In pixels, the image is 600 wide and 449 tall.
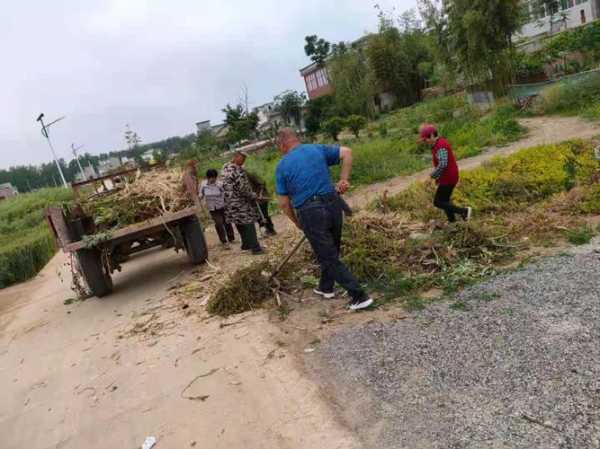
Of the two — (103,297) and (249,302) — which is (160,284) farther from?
(249,302)

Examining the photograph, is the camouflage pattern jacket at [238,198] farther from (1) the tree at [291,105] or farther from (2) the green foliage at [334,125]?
(1) the tree at [291,105]

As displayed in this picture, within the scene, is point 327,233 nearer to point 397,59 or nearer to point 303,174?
point 303,174

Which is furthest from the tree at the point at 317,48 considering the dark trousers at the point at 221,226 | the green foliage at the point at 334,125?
the dark trousers at the point at 221,226

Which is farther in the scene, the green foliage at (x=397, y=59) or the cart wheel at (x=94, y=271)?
the green foliage at (x=397, y=59)

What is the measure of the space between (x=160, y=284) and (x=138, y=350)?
256 centimetres

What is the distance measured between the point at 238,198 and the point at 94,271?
2358 mm

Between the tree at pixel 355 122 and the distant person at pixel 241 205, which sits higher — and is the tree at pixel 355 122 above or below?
above

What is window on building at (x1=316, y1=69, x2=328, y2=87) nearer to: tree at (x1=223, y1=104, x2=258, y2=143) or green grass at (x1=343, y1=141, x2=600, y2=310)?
tree at (x1=223, y1=104, x2=258, y2=143)

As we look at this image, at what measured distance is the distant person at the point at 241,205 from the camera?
7648 millimetres

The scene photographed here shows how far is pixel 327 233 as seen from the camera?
4.61 meters

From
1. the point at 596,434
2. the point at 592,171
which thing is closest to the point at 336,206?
the point at 596,434

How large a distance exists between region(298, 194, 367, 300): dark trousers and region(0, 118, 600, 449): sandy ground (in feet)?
0.99

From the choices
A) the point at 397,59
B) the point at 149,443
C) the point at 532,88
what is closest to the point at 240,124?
the point at 397,59

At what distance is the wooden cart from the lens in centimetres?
654
